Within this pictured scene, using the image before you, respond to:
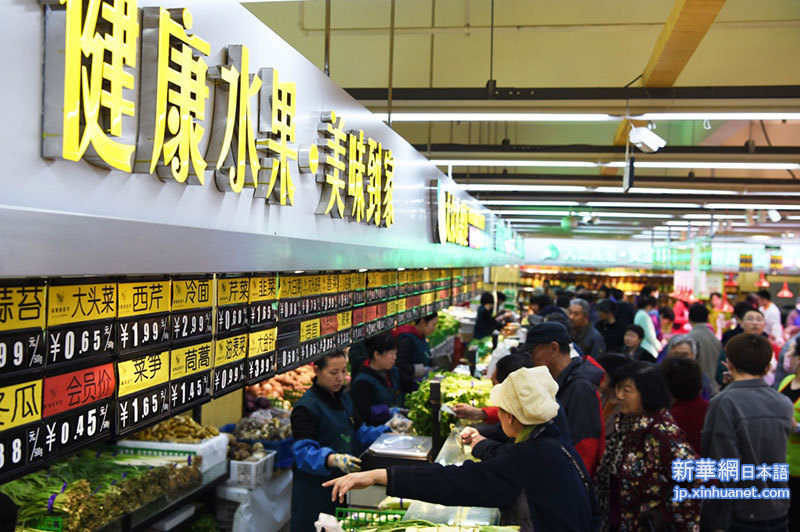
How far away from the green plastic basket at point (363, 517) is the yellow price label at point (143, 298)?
52.9 inches

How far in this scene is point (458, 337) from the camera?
51.0 ft

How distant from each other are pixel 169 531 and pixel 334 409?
1.67m

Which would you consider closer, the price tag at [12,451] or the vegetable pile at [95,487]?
the price tag at [12,451]

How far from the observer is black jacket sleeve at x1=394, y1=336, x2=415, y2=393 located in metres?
8.59

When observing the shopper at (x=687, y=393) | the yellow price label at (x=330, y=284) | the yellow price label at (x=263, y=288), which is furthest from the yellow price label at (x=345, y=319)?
the shopper at (x=687, y=393)

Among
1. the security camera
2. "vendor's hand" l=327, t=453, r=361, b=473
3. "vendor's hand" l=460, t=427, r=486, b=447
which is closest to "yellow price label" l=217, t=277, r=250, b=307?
"vendor's hand" l=327, t=453, r=361, b=473

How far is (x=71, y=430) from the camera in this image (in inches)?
74.9

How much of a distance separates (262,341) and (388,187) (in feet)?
6.04

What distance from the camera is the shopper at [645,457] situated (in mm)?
4055

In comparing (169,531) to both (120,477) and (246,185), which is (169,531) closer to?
(120,477)

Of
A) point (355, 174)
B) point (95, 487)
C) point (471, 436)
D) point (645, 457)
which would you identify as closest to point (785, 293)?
point (645, 457)

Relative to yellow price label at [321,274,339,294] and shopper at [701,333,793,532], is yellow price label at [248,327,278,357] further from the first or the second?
shopper at [701,333,793,532]

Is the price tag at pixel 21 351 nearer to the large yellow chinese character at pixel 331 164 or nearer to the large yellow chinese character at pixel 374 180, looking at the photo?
the large yellow chinese character at pixel 331 164

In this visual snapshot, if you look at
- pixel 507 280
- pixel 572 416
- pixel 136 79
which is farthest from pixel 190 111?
pixel 507 280
